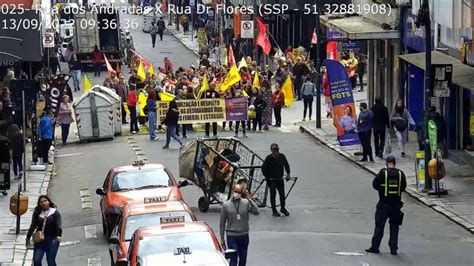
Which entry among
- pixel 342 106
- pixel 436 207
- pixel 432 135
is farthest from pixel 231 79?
pixel 436 207

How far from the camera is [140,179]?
25250 millimetres

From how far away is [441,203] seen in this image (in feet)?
91.8

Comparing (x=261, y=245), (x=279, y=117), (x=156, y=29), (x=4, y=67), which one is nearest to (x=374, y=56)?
(x=279, y=117)

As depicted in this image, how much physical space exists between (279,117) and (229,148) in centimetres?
1546

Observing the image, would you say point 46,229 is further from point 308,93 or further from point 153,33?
point 153,33

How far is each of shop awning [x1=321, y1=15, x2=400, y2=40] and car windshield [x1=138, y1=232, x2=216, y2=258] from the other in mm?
22494

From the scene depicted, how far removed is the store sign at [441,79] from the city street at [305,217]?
8.66 ft

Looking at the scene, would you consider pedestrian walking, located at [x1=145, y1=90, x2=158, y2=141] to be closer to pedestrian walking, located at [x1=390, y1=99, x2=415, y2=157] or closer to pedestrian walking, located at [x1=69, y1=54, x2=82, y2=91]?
pedestrian walking, located at [x1=390, y1=99, x2=415, y2=157]

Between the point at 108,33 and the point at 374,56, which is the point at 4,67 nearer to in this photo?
the point at 374,56

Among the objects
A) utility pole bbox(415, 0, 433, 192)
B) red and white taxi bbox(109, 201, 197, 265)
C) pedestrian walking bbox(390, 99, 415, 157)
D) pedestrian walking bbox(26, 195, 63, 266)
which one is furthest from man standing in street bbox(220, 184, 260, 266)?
pedestrian walking bbox(390, 99, 415, 157)

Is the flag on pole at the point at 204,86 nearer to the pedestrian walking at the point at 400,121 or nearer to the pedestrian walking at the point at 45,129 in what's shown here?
the pedestrian walking at the point at 45,129

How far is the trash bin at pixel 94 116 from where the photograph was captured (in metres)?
40.0

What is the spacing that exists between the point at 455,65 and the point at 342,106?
426cm

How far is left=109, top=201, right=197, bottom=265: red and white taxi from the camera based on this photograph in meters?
20.1
